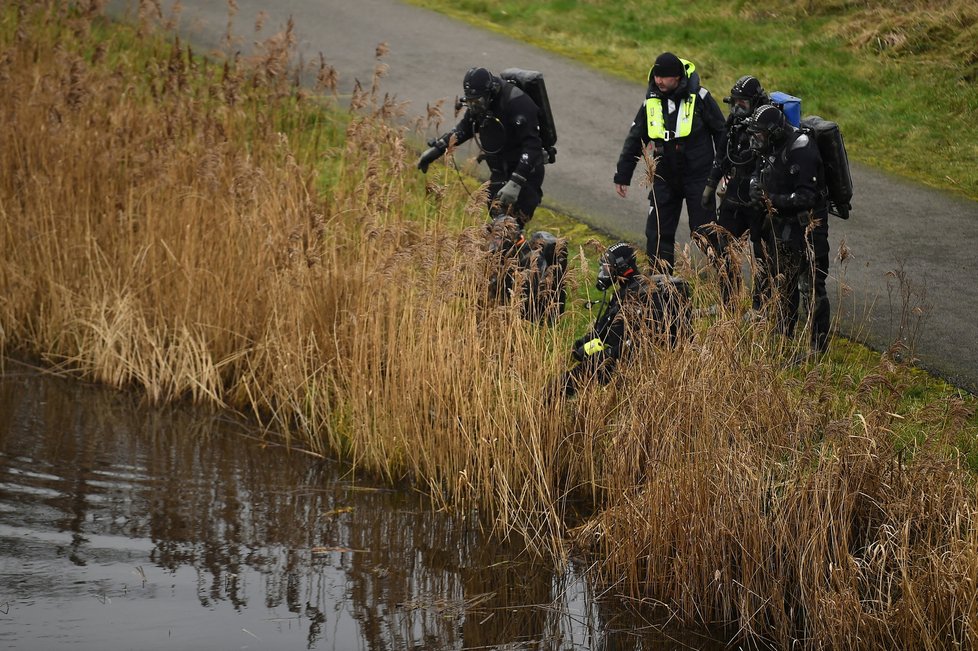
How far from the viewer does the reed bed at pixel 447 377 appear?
17.0ft

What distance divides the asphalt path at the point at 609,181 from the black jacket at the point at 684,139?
3.70 ft

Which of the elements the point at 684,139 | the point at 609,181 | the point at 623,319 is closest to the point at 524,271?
the point at 623,319

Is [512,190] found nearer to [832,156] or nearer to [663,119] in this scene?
[663,119]

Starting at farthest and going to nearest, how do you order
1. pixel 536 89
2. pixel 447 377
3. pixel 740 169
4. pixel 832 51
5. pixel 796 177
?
pixel 832 51 → pixel 536 89 → pixel 740 169 → pixel 796 177 → pixel 447 377

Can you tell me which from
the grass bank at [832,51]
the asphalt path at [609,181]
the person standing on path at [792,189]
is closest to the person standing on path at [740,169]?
the person standing on path at [792,189]

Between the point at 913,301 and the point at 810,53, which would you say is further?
the point at 810,53

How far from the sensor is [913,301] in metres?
8.50

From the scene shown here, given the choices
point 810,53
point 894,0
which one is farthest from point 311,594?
point 894,0

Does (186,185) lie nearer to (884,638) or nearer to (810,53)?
(884,638)

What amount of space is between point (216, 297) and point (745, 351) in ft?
11.2

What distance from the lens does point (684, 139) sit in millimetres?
8414

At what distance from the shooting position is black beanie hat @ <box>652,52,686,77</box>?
318 inches

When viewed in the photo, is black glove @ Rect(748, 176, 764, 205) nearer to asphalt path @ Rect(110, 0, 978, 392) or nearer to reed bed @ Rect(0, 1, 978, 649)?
asphalt path @ Rect(110, 0, 978, 392)

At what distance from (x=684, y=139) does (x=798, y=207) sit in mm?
1272
